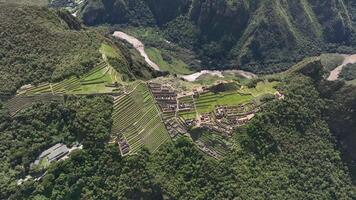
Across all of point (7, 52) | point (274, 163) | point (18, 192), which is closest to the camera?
point (18, 192)

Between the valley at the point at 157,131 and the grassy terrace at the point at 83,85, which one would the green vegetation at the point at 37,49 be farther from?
the grassy terrace at the point at 83,85

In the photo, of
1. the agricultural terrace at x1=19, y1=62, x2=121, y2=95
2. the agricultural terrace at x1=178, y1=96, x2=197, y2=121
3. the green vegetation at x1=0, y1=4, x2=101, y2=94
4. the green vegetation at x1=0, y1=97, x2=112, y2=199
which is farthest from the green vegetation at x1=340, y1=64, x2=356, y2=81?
the green vegetation at x1=0, y1=97, x2=112, y2=199

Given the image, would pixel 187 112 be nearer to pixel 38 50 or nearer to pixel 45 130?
pixel 45 130

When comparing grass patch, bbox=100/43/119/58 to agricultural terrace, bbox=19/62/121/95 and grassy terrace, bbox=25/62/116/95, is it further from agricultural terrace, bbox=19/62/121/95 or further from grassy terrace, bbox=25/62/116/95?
grassy terrace, bbox=25/62/116/95

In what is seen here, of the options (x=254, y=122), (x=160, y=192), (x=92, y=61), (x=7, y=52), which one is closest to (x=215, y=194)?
(x=160, y=192)

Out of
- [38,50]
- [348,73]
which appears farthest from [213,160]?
[348,73]

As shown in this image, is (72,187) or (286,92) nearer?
(72,187)

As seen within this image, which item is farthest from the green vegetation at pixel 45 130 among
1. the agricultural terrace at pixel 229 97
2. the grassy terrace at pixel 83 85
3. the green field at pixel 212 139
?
the agricultural terrace at pixel 229 97

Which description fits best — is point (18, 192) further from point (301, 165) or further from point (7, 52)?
point (301, 165)
